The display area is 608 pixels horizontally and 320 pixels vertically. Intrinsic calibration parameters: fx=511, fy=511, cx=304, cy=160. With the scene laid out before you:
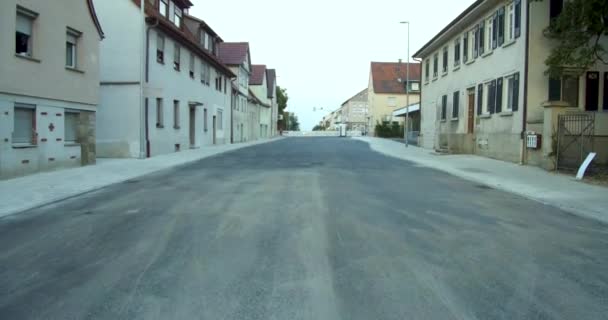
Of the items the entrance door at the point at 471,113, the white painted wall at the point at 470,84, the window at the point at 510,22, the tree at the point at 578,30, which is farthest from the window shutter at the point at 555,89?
the entrance door at the point at 471,113

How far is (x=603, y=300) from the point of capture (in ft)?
14.9

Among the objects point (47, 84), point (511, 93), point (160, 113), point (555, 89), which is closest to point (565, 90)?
point (555, 89)

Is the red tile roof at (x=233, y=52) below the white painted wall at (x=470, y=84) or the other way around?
the other way around

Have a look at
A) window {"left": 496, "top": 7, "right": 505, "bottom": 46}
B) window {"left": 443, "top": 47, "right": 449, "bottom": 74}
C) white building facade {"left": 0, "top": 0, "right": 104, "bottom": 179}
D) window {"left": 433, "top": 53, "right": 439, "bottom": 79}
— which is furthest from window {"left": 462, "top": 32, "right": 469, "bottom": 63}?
white building facade {"left": 0, "top": 0, "right": 104, "bottom": 179}

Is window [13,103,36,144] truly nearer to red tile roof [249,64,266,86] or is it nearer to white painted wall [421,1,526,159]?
white painted wall [421,1,526,159]

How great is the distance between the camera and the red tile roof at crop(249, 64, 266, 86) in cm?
6669

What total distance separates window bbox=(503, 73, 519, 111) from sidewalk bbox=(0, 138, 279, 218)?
1304 centimetres

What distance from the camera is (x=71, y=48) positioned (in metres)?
16.7

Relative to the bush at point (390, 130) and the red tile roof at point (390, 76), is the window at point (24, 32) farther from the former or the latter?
the red tile roof at point (390, 76)

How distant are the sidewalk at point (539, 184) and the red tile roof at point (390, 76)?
203 ft

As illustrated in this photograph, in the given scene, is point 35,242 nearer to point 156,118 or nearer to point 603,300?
point 603,300

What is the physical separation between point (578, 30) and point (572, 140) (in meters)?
3.31

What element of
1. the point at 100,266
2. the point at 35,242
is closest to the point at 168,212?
the point at 35,242

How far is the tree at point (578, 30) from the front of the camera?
13906mm
